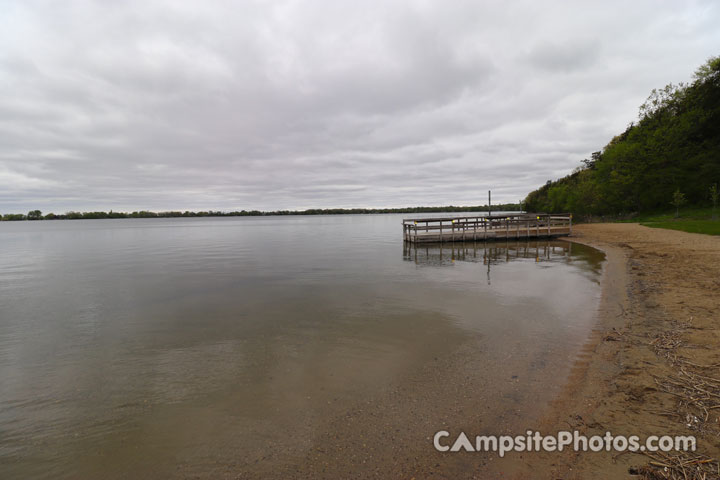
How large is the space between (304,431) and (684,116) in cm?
7260

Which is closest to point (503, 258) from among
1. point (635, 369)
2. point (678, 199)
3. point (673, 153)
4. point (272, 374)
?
point (635, 369)

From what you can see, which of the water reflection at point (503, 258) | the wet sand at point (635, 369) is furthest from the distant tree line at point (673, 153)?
the wet sand at point (635, 369)

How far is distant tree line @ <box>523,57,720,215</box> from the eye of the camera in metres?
45.8

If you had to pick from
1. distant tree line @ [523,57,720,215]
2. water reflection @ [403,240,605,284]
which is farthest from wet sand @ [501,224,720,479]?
distant tree line @ [523,57,720,215]

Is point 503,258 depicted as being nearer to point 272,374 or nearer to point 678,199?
point 272,374

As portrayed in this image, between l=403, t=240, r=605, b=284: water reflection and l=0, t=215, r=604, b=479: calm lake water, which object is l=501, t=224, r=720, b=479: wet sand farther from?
l=403, t=240, r=605, b=284: water reflection

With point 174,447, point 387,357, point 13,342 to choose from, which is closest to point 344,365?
point 387,357

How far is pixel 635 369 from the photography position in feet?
19.7

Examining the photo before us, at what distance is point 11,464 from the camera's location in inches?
177

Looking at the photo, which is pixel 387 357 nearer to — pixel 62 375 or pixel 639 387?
pixel 639 387

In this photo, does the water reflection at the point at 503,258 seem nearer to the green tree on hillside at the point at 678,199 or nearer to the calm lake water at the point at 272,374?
the calm lake water at the point at 272,374

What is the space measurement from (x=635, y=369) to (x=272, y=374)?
7.49 meters

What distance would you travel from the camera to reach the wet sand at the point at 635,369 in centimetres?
387

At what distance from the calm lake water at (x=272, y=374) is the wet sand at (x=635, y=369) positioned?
1.70ft
